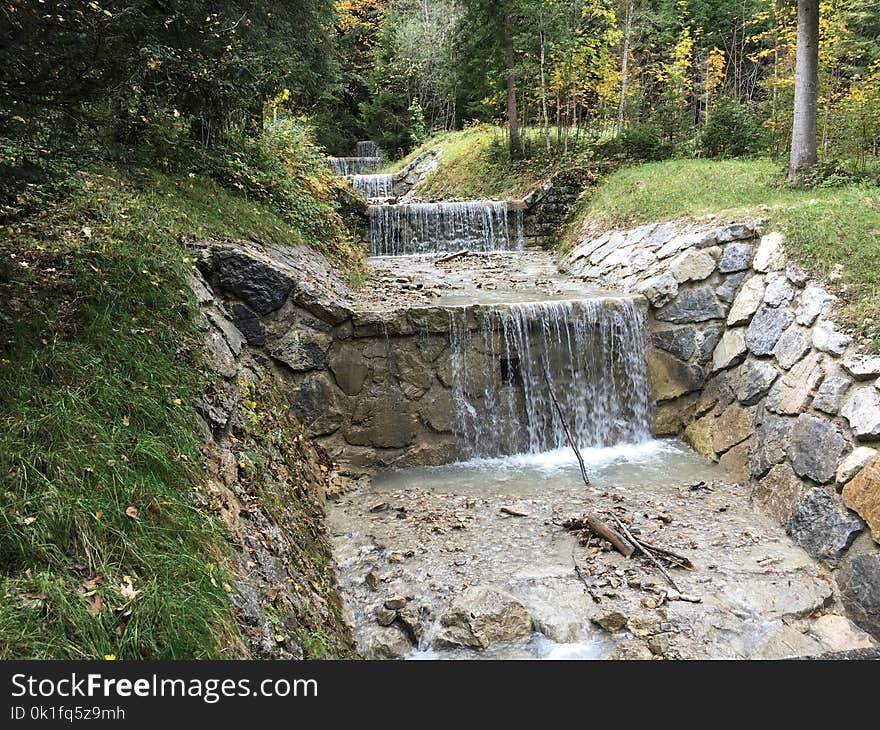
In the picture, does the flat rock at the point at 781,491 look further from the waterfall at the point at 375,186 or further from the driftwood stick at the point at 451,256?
the waterfall at the point at 375,186

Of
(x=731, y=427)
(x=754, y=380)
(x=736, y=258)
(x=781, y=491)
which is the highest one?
(x=736, y=258)

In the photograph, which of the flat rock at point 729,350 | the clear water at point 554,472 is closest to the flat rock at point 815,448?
the clear water at point 554,472

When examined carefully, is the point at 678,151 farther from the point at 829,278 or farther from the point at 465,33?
the point at 829,278

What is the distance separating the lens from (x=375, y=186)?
18.2m

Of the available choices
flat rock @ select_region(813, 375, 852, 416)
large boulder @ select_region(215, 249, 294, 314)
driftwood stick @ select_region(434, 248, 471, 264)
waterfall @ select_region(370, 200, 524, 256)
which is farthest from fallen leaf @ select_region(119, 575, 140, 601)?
waterfall @ select_region(370, 200, 524, 256)

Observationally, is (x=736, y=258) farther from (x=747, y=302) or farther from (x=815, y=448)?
(x=815, y=448)

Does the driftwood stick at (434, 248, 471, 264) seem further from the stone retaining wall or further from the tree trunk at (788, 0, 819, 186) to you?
the tree trunk at (788, 0, 819, 186)

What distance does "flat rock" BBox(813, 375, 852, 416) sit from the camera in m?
5.14

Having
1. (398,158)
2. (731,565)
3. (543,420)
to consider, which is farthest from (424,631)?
(398,158)

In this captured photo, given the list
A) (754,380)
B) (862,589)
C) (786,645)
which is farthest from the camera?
(754,380)

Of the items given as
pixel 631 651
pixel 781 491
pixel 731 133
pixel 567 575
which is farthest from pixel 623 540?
pixel 731 133

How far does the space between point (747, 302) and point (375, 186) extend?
44.6 ft

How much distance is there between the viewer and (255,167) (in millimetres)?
8242

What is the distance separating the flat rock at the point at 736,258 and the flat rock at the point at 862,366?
2162 millimetres
